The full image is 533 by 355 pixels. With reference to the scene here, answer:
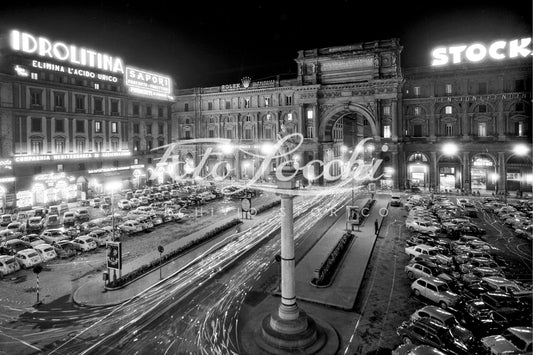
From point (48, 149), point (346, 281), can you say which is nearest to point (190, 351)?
point (346, 281)

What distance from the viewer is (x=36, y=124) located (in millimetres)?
48812

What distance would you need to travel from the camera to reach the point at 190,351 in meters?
14.3

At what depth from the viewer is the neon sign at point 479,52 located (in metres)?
53.7

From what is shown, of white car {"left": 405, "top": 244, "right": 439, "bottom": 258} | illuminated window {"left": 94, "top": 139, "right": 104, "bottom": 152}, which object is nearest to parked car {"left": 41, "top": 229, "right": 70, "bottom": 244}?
white car {"left": 405, "top": 244, "right": 439, "bottom": 258}

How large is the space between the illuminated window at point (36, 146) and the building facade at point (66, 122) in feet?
0.41

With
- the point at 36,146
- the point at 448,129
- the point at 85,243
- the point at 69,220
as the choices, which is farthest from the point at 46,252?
the point at 448,129

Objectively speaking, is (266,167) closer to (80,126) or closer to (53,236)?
(80,126)

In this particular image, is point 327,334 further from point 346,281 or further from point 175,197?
point 175,197

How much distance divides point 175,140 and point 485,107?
6062 centimetres

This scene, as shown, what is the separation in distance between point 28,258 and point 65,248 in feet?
11.5

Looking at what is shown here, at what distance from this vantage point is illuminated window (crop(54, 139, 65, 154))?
5119 centimetres

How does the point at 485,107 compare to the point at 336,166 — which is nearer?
the point at 485,107

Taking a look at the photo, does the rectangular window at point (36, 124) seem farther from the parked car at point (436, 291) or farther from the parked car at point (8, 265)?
the parked car at point (436, 291)

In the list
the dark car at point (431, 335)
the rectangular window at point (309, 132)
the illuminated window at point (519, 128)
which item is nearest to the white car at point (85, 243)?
the dark car at point (431, 335)
